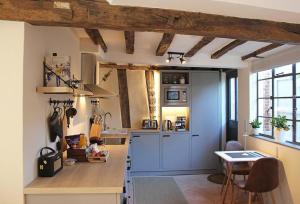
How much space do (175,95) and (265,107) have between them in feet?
5.86

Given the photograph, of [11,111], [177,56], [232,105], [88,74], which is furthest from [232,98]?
[11,111]

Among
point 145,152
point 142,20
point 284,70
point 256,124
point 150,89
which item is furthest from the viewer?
point 150,89

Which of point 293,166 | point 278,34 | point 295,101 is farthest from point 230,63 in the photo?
point 278,34

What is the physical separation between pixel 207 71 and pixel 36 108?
13.5 ft

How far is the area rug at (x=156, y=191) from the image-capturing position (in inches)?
160

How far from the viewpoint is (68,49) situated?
9.83ft

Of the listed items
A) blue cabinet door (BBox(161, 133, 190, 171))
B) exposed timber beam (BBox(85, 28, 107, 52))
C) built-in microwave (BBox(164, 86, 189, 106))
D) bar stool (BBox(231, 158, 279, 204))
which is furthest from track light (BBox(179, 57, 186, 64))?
bar stool (BBox(231, 158, 279, 204))

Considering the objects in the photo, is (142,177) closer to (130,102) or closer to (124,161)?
(130,102)

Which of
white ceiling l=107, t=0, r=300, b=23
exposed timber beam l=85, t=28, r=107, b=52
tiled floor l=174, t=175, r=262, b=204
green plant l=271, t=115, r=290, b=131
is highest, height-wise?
exposed timber beam l=85, t=28, r=107, b=52

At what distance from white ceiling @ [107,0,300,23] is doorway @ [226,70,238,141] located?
3.29m

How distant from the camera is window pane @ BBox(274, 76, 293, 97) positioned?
3777 mm

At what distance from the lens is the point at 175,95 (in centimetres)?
543

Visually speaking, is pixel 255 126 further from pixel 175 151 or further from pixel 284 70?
pixel 175 151

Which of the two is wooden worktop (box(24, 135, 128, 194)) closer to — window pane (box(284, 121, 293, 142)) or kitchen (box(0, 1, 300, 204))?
kitchen (box(0, 1, 300, 204))
